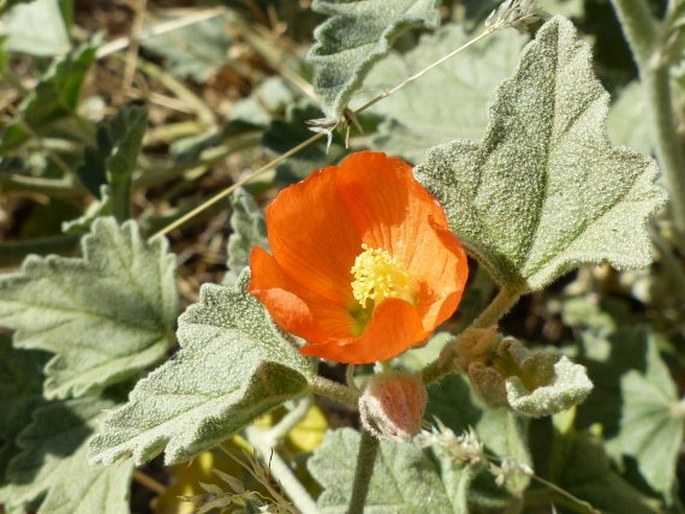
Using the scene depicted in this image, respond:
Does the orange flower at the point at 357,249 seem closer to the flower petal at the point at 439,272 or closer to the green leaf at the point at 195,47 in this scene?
the flower petal at the point at 439,272

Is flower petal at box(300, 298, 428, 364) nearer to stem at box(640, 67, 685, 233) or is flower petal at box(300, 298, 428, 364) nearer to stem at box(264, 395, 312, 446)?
stem at box(264, 395, 312, 446)

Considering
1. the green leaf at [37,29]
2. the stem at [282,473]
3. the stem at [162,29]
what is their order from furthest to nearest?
→ the stem at [162,29] → the green leaf at [37,29] → the stem at [282,473]

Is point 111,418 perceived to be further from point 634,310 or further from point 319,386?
point 634,310

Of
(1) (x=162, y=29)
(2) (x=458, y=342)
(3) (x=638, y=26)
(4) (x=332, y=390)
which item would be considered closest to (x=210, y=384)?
(4) (x=332, y=390)

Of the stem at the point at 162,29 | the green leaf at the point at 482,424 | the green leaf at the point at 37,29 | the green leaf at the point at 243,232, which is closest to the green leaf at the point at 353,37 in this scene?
the green leaf at the point at 243,232

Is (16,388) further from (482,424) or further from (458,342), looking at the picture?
(458,342)

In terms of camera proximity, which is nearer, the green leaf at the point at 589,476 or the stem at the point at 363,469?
the stem at the point at 363,469
